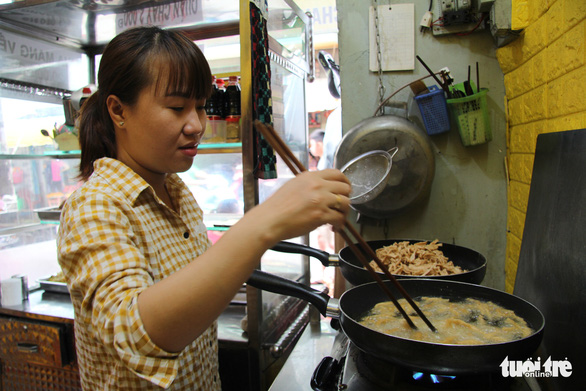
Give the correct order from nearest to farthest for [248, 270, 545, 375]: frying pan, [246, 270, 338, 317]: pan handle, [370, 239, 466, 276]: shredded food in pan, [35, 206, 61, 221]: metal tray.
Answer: [248, 270, 545, 375]: frying pan → [246, 270, 338, 317]: pan handle → [370, 239, 466, 276]: shredded food in pan → [35, 206, 61, 221]: metal tray

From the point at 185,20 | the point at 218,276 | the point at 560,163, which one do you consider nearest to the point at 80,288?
the point at 218,276

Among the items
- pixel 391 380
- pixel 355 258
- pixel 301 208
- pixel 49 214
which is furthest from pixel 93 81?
pixel 391 380

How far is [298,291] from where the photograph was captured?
1.41m

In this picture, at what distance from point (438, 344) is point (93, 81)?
3583mm

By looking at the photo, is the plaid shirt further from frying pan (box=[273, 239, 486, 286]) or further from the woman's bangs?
frying pan (box=[273, 239, 486, 286])

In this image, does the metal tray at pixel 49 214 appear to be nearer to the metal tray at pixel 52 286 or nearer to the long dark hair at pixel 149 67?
the metal tray at pixel 52 286

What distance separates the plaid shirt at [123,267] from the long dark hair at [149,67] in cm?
23

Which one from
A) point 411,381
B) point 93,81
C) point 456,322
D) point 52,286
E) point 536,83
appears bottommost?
point 52,286

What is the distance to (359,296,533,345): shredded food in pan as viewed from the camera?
111 cm

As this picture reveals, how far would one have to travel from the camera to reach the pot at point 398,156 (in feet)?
7.28

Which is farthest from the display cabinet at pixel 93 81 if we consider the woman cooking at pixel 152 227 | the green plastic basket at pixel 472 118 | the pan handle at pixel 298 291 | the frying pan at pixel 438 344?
the green plastic basket at pixel 472 118

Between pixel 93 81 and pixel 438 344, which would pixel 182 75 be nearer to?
pixel 438 344

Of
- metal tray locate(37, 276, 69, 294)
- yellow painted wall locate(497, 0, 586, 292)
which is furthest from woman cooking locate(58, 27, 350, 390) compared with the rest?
metal tray locate(37, 276, 69, 294)

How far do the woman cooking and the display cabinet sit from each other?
37.7 inches
